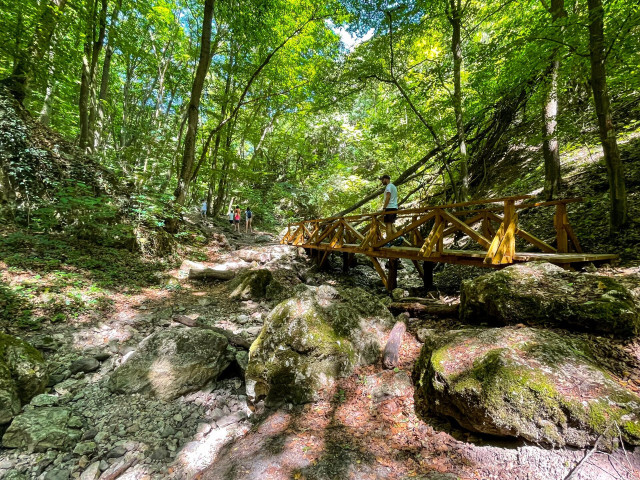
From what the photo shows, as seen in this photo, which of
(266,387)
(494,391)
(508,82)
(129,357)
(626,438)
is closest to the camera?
(626,438)

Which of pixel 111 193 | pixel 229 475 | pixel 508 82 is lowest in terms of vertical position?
pixel 229 475

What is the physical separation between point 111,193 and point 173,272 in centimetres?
288

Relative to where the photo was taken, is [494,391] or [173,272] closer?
[494,391]

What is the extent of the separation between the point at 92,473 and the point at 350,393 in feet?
7.89

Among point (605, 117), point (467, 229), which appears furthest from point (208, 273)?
point (605, 117)

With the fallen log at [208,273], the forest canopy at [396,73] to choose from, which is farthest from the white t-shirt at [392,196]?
the fallen log at [208,273]

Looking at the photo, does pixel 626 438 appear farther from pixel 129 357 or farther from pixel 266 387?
pixel 129 357

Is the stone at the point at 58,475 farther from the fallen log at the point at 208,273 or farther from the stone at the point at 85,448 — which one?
the fallen log at the point at 208,273

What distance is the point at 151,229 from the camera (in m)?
7.89

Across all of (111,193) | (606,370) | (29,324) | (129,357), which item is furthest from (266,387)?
(111,193)

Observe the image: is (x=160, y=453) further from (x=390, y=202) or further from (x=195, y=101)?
(x=195, y=101)

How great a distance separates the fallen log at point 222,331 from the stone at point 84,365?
57.2 inches

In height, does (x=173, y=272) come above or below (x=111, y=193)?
below

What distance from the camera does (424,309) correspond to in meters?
4.38
